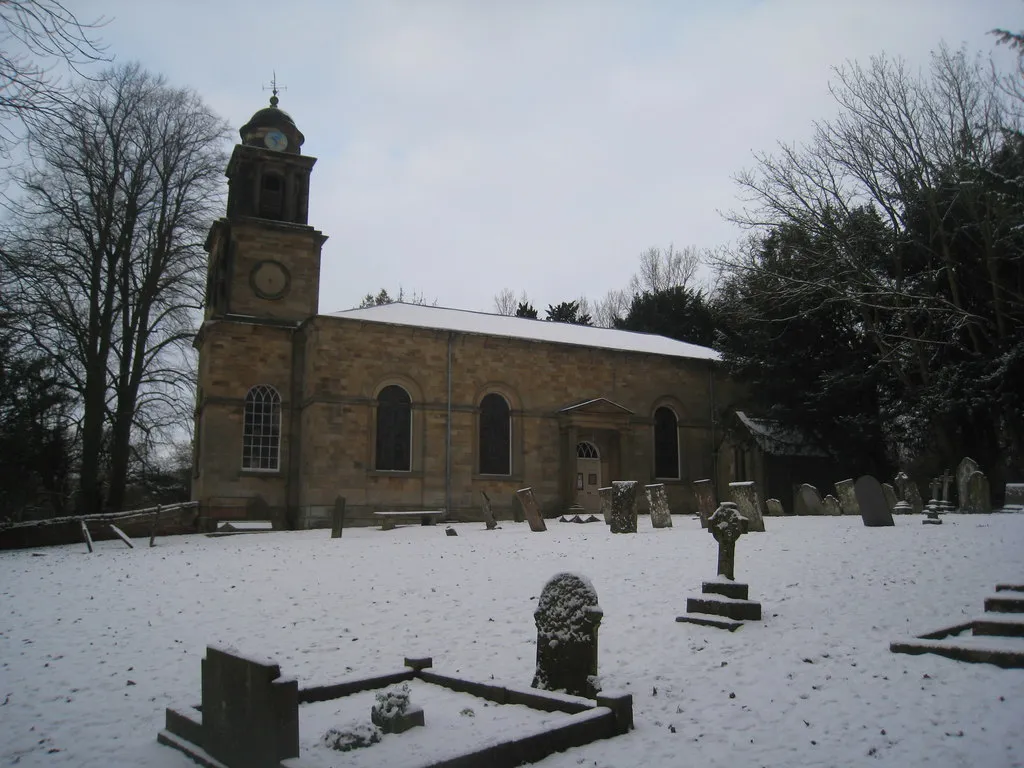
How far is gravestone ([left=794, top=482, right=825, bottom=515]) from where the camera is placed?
20.8 metres

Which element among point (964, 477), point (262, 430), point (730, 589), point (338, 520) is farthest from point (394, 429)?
point (730, 589)

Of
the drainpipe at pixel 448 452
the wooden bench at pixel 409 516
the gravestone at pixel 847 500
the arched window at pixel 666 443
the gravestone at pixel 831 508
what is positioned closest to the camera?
the gravestone at pixel 847 500

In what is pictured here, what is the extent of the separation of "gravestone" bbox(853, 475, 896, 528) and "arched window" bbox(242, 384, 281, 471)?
16832 mm

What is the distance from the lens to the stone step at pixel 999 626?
286 inches

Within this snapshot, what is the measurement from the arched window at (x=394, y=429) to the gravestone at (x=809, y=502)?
1142 centimetres

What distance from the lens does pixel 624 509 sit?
16.7 m

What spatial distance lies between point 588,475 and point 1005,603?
19921 mm

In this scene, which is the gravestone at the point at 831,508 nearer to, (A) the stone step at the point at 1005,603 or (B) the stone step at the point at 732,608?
(A) the stone step at the point at 1005,603

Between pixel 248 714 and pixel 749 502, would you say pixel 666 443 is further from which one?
pixel 248 714

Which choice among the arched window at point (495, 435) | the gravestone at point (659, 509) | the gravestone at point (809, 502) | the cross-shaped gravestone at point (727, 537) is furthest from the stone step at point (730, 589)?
the arched window at point (495, 435)

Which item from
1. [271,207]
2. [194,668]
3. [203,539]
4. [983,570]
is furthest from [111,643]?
[271,207]

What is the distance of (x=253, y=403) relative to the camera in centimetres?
2500

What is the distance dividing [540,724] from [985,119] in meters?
22.2

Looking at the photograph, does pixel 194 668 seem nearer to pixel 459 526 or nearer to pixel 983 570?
pixel 983 570
